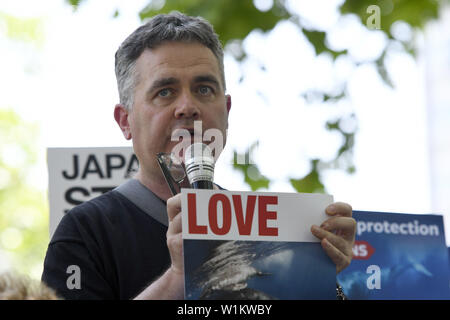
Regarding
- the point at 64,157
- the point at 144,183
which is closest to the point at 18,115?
the point at 64,157

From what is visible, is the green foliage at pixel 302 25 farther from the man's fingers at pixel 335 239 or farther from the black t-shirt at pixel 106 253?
the man's fingers at pixel 335 239

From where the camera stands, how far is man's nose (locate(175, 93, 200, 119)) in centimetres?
202

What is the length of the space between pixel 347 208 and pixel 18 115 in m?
13.9

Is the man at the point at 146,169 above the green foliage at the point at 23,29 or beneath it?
beneath

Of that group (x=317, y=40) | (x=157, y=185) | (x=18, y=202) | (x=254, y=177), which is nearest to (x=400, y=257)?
(x=157, y=185)

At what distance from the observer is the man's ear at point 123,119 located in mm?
2189

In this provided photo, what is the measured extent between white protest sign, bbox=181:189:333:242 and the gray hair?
1.57 ft

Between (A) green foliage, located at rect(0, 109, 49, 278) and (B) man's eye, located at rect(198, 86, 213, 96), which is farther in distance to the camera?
(A) green foliage, located at rect(0, 109, 49, 278)

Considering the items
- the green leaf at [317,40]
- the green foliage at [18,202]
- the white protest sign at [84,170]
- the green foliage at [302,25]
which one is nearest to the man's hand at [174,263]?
the white protest sign at [84,170]

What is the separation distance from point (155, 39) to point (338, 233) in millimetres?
684

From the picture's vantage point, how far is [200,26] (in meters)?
2.17

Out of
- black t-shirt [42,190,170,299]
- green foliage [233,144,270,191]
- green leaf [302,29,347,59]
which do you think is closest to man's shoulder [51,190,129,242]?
black t-shirt [42,190,170,299]

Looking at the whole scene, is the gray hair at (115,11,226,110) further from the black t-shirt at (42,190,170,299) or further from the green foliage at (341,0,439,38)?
the green foliage at (341,0,439,38)

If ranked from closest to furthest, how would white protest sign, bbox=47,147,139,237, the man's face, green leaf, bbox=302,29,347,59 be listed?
the man's face
white protest sign, bbox=47,147,139,237
green leaf, bbox=302,29,347,59
